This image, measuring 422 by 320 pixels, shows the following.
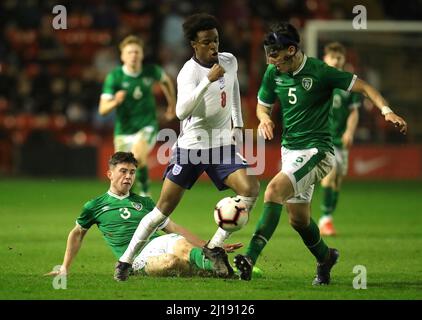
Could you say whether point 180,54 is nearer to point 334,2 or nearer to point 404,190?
point 334,2

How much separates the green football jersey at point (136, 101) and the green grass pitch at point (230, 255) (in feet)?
4.56

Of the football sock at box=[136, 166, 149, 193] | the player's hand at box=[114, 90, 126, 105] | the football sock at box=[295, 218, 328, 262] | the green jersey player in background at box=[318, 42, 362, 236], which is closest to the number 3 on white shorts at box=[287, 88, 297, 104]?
the football sock at box=[295, 218, 328, 262]

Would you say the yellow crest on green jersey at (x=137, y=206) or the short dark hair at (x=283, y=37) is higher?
the short dark hair at (x=283, y=37)

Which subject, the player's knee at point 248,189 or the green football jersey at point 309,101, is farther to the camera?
the player's knee at point 248,189

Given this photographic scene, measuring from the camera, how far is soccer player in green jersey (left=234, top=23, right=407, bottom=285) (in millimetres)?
7572

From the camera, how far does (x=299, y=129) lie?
7.78 meters

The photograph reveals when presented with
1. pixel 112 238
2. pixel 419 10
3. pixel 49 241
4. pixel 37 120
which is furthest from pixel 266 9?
pixel 112 238

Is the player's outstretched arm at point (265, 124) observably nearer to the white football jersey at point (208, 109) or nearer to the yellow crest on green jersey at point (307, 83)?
the white football jersey at point (208, 109)

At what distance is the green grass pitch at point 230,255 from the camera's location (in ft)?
24.0

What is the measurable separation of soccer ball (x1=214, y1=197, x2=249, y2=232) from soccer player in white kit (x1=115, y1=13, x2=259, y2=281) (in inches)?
7.7

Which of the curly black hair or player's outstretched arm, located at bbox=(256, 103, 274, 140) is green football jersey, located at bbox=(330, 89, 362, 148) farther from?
the curly black hair

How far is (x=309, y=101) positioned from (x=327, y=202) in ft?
14.6

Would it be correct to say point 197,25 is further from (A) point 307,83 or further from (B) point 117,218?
(B) point 117,218

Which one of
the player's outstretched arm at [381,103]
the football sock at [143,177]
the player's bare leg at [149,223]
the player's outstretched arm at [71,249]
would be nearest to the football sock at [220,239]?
the player's bare leg at [149,223]
